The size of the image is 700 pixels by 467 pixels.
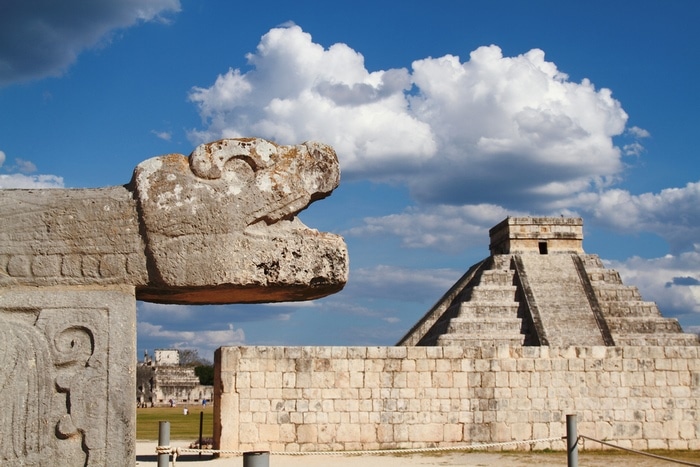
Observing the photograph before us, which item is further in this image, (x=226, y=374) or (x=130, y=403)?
(x=226, y=374)

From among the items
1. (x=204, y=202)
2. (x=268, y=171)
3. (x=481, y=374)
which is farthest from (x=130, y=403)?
(x=481, y=374)

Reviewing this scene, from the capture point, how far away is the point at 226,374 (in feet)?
44.7

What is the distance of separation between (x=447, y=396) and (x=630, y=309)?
1457 cm

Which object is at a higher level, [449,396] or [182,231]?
[182,231]

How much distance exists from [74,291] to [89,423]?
514mm

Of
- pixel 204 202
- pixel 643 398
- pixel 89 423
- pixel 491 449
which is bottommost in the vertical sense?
pixel 491 449

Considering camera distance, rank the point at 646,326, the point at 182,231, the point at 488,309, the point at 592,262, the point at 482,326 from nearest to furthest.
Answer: the point at 182,231
the point at 482,326
the point at 488,309
the point at 646,326
the point at 592,262

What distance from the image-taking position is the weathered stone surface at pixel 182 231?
324cm

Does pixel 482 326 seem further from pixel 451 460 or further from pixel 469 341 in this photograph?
pixel 451 460

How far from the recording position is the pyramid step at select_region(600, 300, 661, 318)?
2645cm

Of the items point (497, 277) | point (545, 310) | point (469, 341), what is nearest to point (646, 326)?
point (545, 310)

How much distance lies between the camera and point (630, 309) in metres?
26.7

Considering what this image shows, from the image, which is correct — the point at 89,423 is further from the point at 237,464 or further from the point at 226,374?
the point at 226,374

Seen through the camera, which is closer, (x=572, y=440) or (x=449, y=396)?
(x=572, y=440)
